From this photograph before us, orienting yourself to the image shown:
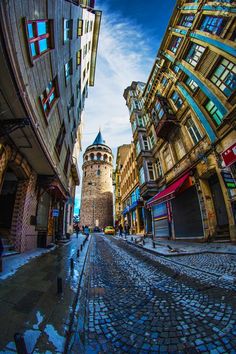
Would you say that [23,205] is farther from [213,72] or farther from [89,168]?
[89,168]

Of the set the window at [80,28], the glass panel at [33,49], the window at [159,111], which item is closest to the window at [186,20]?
the window at [159,111]

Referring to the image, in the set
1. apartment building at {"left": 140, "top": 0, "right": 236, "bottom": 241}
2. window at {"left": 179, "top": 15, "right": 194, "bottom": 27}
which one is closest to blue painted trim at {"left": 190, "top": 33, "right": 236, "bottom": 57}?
apartment building at {"left": 140, "top": 0, "right": 236, "bottom": 241}

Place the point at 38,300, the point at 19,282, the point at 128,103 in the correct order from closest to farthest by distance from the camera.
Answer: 1. the point at 38,300
2. the point at 19,282
3. the point at 128,103

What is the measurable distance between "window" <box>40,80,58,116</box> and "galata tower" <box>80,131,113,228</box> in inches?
1318

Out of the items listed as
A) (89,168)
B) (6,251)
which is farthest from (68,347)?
(89,168)

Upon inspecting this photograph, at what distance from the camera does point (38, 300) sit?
2.94 metres

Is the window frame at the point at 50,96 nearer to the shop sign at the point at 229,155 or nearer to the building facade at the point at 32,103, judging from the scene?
the building facade at the point at 32,103

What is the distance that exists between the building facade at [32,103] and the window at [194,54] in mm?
9130

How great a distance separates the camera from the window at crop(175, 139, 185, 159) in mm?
12884

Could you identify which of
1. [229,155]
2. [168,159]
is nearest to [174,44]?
[168,159]

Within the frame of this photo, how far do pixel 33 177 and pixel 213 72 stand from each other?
14.0m

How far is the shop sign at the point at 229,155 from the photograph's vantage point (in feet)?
24.4

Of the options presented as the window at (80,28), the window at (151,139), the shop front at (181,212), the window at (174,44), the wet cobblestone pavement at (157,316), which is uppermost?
the window at (174,44)

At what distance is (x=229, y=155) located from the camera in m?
7.72
